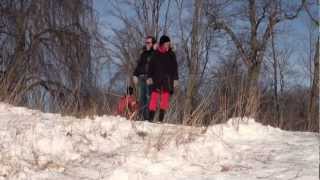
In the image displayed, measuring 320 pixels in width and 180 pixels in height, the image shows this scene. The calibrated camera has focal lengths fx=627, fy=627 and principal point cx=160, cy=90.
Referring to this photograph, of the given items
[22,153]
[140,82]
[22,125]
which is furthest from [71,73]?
[22,153]

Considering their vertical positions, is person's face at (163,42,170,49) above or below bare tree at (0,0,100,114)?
below

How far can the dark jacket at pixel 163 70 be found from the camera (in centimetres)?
Result: 989

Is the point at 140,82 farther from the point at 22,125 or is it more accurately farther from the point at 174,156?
the point at 174,156

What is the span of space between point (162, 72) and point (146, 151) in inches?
194

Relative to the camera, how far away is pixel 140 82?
35.7ft

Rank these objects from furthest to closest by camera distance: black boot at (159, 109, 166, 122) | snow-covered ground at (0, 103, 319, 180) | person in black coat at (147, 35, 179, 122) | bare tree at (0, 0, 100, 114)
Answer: bare tree at (0, 0, 100, 114) < person in black coat at (147, 35, 179, 122) < black boot at (159, 109, 166, 122) < snow-covered ground at (0, 103, 319, 180)

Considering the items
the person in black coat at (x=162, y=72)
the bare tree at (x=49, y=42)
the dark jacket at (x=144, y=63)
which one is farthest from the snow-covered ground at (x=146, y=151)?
the bare tree at (x=49, y=42)

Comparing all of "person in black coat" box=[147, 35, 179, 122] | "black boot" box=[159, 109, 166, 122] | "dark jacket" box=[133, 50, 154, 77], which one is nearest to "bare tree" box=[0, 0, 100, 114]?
"dark jacket" box=[133, 50, 154, 77]

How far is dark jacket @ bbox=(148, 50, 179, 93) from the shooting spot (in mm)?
9891

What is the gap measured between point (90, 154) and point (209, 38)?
1126 inches

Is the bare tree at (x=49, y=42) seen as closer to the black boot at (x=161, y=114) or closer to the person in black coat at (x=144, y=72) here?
the person in black coat at (x=144, y=72)

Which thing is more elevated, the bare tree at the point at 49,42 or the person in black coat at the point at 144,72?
the bare tree at the point at 49,42

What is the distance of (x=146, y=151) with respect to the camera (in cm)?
509

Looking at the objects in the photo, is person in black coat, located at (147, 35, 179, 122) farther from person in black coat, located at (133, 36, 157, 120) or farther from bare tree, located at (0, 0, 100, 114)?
bare tree, located at (0, 0, 100, 114)
